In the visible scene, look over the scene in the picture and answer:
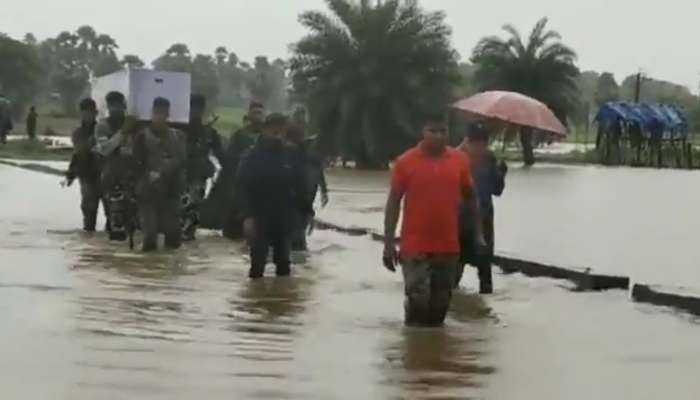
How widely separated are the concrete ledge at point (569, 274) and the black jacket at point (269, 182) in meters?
2.71

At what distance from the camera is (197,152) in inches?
682

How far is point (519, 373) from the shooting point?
9188mm

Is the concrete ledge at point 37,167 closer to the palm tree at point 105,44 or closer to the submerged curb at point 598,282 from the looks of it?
the submerged curb at point 598,282

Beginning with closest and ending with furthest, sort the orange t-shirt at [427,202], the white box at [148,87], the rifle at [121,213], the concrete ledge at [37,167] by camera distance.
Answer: the orange t-shirt at [427,202] < the rifle at [121,213] < the white box at [148,87] < the concrete ledge at [37,167]

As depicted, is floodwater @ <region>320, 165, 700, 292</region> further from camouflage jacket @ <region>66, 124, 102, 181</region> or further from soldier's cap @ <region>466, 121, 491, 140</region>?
camouflage jacket @ <region>66, 124, 102, 181</region>

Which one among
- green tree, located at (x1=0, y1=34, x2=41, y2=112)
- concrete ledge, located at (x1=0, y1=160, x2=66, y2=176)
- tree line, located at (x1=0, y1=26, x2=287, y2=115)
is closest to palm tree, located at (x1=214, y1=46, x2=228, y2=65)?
tree line, located at (x1=0, y1=26, x2=287, y2=115)

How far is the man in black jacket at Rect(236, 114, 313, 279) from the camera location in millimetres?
13133

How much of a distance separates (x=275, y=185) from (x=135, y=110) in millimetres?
9148

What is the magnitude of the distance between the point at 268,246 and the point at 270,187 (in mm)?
653

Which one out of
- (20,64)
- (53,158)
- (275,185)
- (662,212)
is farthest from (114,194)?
(20,64)

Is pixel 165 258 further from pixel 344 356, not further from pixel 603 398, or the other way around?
pixel 603 398

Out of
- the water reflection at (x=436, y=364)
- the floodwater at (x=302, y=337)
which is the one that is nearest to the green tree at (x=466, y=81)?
the floodwater at (x=302, y=337)

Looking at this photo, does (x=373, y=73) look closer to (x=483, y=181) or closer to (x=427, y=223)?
(x=483, y=181)

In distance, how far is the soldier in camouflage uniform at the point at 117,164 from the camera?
1639 centimetres
